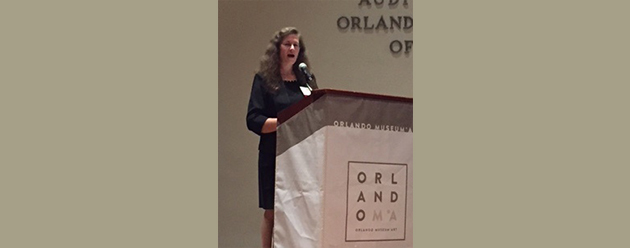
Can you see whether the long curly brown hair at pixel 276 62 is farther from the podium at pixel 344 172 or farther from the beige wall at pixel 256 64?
the podium at pixel 344 172

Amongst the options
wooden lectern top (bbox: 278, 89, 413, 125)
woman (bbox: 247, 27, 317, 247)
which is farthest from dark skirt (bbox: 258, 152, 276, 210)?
wooden lectern top (bbox: 278, 89, 413, 125)

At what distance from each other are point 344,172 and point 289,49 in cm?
117

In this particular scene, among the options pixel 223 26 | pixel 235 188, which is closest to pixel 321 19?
pixel 223 26

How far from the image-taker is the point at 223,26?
Answer: 18.9 ft

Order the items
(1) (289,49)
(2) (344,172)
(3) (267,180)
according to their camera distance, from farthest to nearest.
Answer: (1) (289,49) < (3) (267,180) < (2) (344,172)

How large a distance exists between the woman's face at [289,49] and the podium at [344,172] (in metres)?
0.67

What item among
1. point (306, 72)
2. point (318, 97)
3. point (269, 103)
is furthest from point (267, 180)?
point (318, 97)

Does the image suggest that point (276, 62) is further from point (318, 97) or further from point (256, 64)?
point (318, 97)

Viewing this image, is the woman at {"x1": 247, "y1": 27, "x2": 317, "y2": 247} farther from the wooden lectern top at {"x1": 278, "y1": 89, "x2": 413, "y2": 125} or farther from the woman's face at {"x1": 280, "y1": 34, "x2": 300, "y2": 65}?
the wooden lectern top at {"x1": 278, "y1": 89, "x2": 413, "y2": 125}

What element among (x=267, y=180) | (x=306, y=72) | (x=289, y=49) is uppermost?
(x=289, y=49)

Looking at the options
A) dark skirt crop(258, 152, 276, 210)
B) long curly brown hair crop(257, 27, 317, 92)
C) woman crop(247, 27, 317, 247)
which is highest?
long curly brown hair crop(257, 27, 317, 92)

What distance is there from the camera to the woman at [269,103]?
16.3ft

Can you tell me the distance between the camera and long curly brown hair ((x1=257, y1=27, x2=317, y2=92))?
5070mm

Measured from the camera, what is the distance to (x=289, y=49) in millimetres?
5242
